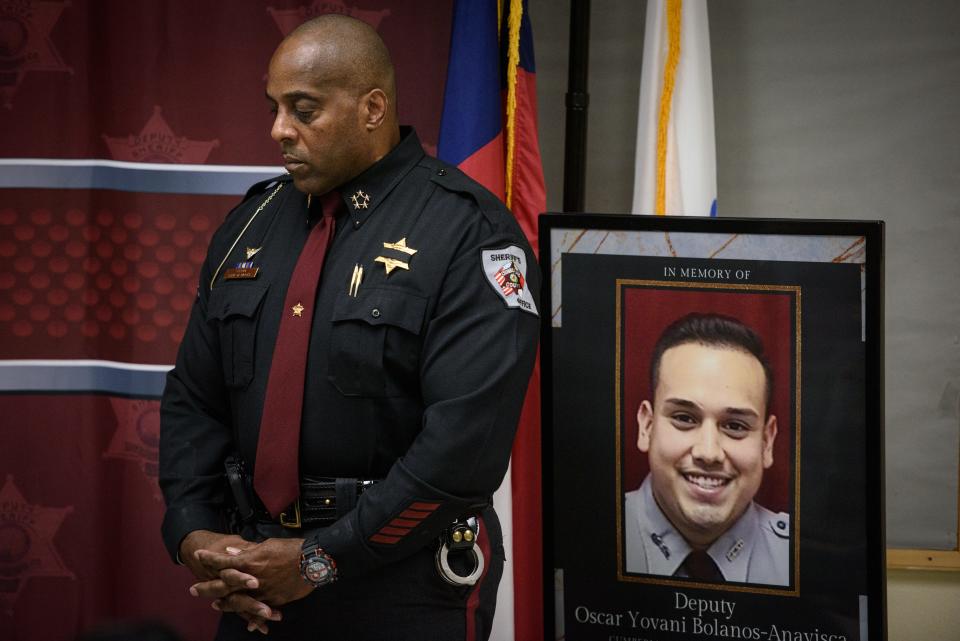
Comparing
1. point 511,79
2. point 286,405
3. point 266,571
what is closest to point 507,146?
point 511,79

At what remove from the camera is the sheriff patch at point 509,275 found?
5.17 feet

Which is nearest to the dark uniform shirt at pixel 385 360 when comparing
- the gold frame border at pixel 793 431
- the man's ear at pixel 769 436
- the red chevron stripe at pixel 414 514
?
the red chevron stripe at pixel 414 514

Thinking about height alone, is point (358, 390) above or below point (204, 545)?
above

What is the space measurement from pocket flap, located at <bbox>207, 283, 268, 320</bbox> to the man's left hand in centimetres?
39

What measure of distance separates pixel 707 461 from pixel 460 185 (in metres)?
0.71

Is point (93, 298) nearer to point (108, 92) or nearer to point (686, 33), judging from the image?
point (108, 92)

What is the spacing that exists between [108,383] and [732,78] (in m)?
1.71

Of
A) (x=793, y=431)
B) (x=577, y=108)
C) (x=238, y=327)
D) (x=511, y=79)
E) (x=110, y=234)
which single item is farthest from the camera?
(x=110, y=234)

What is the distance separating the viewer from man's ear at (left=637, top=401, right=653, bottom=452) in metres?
1.93

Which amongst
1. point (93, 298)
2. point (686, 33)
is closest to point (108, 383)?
point (93, 298)

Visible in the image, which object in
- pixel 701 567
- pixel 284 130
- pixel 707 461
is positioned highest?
pixel 284 130

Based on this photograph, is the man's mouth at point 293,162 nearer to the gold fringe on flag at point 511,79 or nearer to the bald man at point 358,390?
the bald man at point 358,390

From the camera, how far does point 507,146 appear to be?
7.18 feet

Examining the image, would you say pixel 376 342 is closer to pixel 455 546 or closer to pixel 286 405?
pixel 286 405
